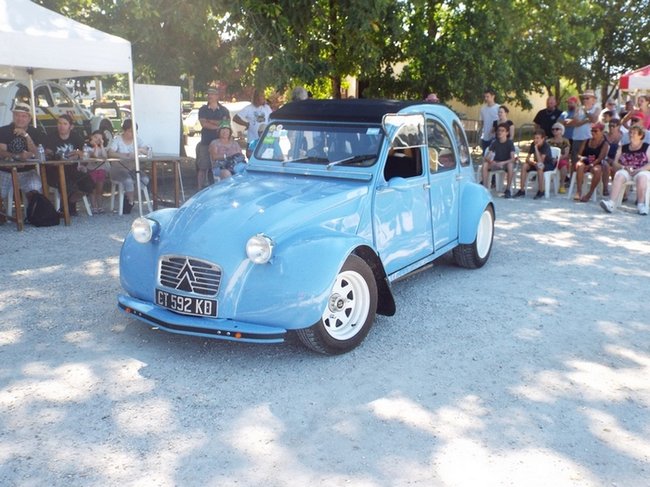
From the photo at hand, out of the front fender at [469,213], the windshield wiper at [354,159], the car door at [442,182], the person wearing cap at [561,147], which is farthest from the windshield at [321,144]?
the person wearing cap at [561,147]

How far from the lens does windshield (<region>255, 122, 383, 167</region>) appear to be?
5559mm

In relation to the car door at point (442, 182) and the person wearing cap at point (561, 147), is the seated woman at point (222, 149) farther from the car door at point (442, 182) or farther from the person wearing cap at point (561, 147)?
the person wearing cap at point (561, 147)

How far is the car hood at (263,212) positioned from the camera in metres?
4.59

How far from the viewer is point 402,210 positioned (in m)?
5.59

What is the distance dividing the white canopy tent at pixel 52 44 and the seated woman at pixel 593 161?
764cm

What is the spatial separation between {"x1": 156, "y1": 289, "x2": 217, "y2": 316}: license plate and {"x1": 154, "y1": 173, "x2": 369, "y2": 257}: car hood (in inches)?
12.4

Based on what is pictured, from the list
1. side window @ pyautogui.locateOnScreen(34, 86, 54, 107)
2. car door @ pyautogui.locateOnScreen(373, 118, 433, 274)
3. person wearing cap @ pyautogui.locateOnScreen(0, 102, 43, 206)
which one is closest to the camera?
car door @ pyautogui.locateOnScreen(373, 118, 433, 274)

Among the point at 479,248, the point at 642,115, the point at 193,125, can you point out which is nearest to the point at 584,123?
the point at 642,115

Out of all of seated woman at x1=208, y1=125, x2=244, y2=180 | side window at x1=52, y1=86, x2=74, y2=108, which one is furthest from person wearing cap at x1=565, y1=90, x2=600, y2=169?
side window at x1=52, y1=86, x2=74, y2=108

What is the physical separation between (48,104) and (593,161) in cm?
1269

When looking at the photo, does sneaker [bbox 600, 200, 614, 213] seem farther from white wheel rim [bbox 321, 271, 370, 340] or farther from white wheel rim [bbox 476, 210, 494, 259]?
white wheel rim [bbox 321, 271, 370, 340]

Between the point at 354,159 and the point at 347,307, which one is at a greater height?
the point at 354,159

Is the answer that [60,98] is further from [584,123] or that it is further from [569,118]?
[584,123]

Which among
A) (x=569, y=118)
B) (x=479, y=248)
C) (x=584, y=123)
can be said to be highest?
(x=569, y=118)
